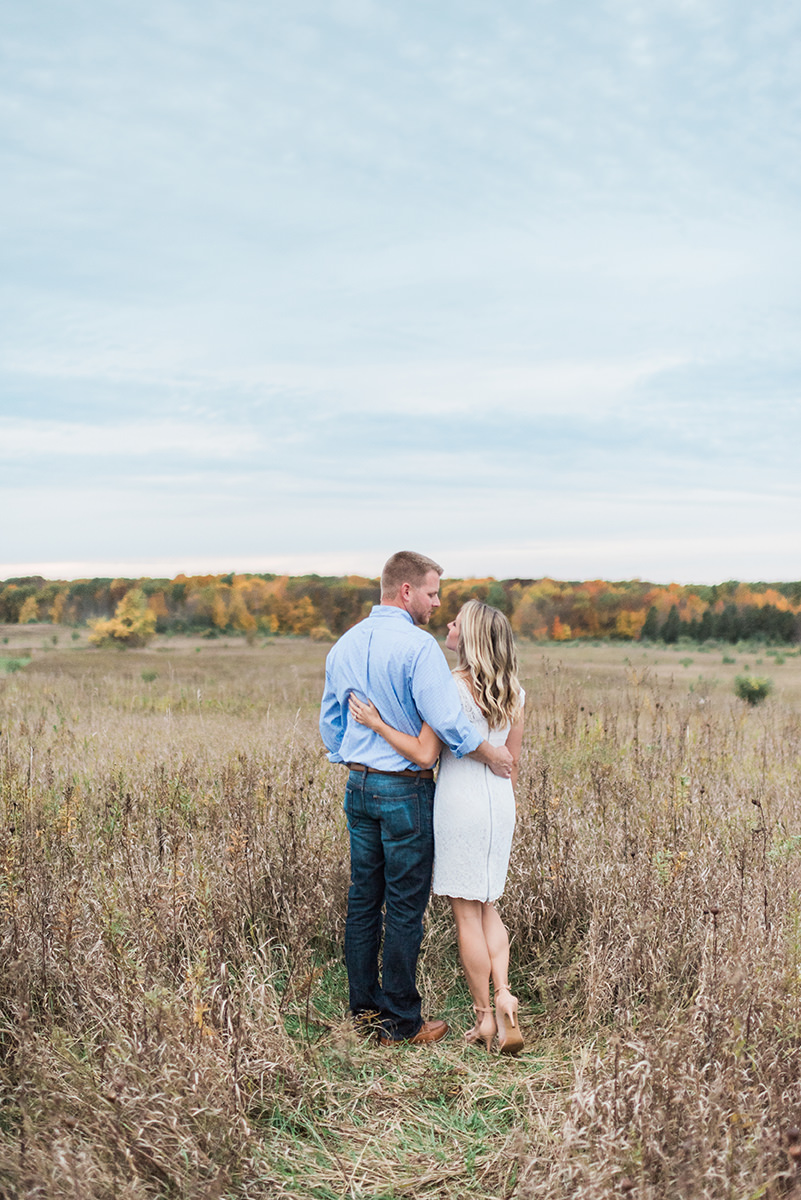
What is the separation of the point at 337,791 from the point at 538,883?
6.74 feet

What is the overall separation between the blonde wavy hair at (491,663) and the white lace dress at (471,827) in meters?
0.07

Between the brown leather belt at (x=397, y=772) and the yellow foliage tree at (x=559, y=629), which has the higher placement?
the brown leather belt at (x=397, y=772)

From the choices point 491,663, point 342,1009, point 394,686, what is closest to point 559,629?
point 342,1009

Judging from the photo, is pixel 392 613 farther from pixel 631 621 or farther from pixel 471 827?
pixel 631 621

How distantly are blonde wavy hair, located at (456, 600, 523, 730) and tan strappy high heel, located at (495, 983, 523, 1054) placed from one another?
3.79 ft

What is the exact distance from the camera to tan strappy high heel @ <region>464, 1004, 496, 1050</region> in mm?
3521

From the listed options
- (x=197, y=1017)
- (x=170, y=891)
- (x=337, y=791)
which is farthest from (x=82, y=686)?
(x=197, y=1017)

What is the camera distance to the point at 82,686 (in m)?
16.8

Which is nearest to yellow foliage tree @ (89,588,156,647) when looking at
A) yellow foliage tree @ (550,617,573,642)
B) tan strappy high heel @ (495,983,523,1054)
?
yellow foliage tree @ (550,617,573,642)

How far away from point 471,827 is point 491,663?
71 cm

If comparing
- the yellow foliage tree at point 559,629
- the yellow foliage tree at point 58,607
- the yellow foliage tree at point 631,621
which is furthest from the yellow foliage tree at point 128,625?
the yellow foliage tree at point 631,621

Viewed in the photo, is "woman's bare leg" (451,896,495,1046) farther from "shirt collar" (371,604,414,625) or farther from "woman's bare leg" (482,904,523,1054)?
"shirt collar" (371,604,414,625)

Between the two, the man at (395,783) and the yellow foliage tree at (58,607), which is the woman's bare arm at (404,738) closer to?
the man at (395,783)

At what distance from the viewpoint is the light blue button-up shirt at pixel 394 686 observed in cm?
340
